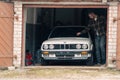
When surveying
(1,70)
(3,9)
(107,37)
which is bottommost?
(1,70)

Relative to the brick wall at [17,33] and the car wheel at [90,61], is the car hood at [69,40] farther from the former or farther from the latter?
the brick wall at [17,33]

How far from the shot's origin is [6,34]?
56.7 ft

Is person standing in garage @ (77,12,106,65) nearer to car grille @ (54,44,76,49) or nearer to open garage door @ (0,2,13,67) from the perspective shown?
car grille @ (54,44,76,49)

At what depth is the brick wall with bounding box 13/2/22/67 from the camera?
1758cm

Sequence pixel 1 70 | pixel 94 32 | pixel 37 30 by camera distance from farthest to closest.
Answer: pixel 37 30 < pixel 94 32 < pixel 1 70

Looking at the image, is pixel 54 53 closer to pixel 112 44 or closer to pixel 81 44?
pixel 81 44

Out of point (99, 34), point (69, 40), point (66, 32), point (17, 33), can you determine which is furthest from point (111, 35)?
point (17, 33)

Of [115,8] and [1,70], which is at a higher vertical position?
[115,8]

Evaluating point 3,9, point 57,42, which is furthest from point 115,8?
point 3,9

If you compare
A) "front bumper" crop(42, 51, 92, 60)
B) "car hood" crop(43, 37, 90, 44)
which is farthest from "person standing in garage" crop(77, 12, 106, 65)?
"front bumper" crop(42, 51, 92, 60)

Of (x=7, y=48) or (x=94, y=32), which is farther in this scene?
(x=94, y=32)

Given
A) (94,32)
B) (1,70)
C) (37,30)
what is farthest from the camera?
(37,30)

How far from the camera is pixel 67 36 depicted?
19125 mm

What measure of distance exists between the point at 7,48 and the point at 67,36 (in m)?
2.95
